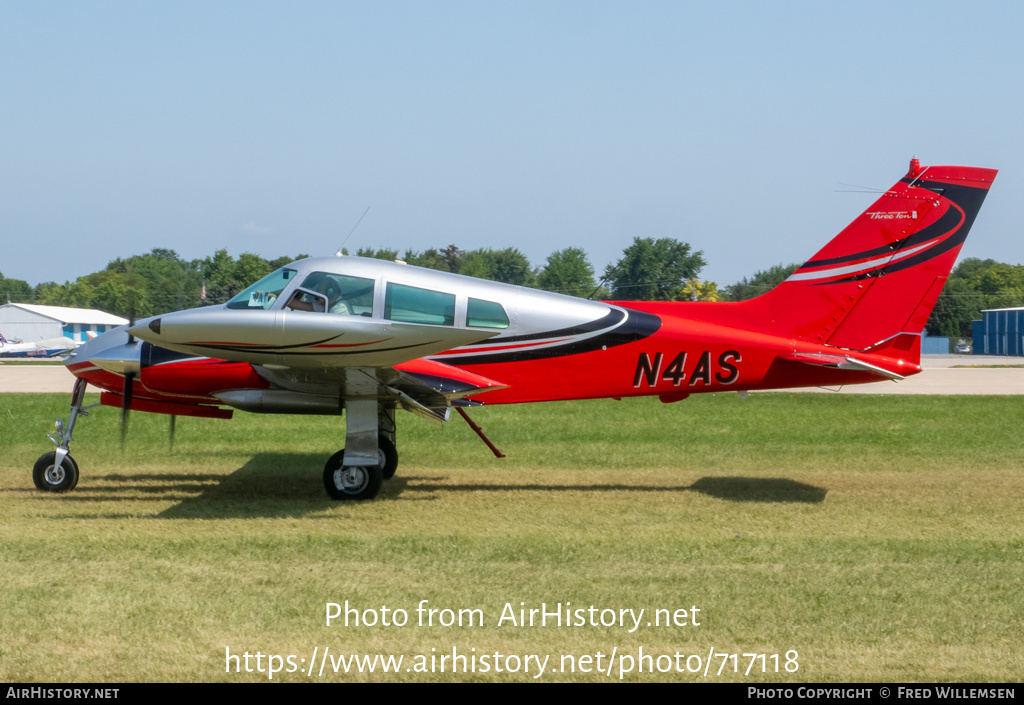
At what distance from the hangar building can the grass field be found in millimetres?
67799

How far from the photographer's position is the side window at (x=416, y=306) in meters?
9.42

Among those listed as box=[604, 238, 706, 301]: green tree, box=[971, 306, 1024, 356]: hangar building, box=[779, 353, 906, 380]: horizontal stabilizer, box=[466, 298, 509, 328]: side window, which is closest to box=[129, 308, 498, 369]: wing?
box=[466, 298, 509, 328]: side window

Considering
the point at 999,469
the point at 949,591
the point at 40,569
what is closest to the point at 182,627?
the point at 40,569

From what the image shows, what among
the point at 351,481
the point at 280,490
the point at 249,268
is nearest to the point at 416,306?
the point at 351,481

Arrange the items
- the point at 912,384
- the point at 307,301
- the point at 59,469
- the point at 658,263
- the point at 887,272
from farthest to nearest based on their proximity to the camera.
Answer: the point at 658,263
the point at 912,384
the point at 887,272
the point at 59,469
the point at 307,301

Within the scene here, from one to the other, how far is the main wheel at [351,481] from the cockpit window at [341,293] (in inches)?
61.6

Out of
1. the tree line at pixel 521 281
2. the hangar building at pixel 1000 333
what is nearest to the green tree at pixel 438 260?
the tree line at pixel 521 281

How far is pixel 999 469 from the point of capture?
11703 mm

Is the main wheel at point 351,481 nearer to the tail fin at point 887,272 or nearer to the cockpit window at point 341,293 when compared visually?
the cockpit window at point 341,293

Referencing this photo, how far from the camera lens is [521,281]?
185 ft

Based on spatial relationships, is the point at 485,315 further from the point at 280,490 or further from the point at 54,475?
the point at 54,475

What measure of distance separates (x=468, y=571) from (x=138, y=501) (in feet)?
15.8

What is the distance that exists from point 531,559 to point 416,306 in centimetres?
347
